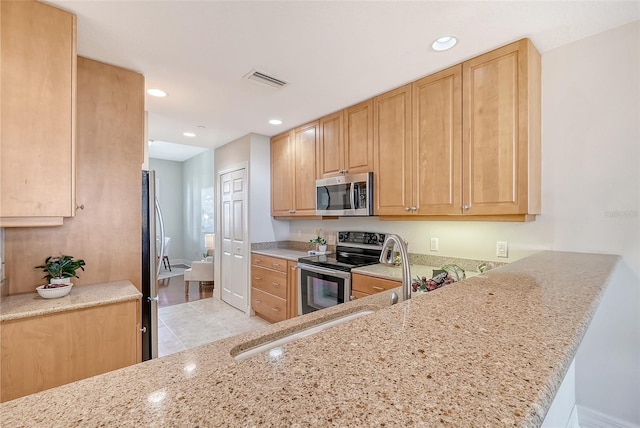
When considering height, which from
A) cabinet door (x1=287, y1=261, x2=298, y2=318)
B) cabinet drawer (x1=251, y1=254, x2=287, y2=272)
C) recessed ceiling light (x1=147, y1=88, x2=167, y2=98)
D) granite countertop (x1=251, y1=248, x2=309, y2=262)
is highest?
recessed ceiling light (x1=147, y1=88, x2=167, y2=98)

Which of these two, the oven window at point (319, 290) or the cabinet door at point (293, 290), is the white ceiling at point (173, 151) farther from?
the oven window at point (319, 290)

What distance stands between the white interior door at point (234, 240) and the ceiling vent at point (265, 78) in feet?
5.77

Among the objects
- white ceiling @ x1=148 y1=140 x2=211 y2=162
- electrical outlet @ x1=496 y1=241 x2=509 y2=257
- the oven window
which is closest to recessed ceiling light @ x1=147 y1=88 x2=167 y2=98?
the oven window

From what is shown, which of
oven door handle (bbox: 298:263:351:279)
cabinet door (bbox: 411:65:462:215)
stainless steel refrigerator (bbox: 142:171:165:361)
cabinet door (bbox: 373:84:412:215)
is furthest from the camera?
oven door handle (bbox: 298:263:351:279)

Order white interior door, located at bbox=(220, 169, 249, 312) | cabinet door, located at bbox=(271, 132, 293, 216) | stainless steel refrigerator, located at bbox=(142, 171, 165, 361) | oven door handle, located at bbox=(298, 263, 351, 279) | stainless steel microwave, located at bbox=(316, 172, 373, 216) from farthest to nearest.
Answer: white interior door, located at bbox=(220, 169, 249, 312), cabinet door, located at bbox=(271, 132, 293, 216), stainless steel microwave, located at bbox=(316, 172, 373, 216), oven door handle, located at bbox=(298, 263, 351, 279), stainless steel refrigerator, located at bbox=(142, 171, 165, 361)

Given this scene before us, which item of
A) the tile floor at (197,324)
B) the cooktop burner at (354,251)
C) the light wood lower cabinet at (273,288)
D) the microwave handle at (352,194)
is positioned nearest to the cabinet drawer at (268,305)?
the light wood lower cabinet at (273,288)

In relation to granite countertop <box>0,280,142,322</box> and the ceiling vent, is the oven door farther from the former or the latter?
the ceiling vent

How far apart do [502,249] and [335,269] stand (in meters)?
1.32

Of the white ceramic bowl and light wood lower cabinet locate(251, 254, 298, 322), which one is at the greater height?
the white ceramic bowl

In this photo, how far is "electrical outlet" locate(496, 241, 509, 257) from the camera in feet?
7.07

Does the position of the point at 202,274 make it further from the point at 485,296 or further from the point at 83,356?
the point at 485,296

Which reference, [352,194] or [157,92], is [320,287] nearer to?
[352,194]

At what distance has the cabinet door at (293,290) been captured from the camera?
A: 3141 millimetres

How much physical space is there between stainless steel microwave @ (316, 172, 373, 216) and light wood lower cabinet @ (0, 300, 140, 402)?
1.86 metres
